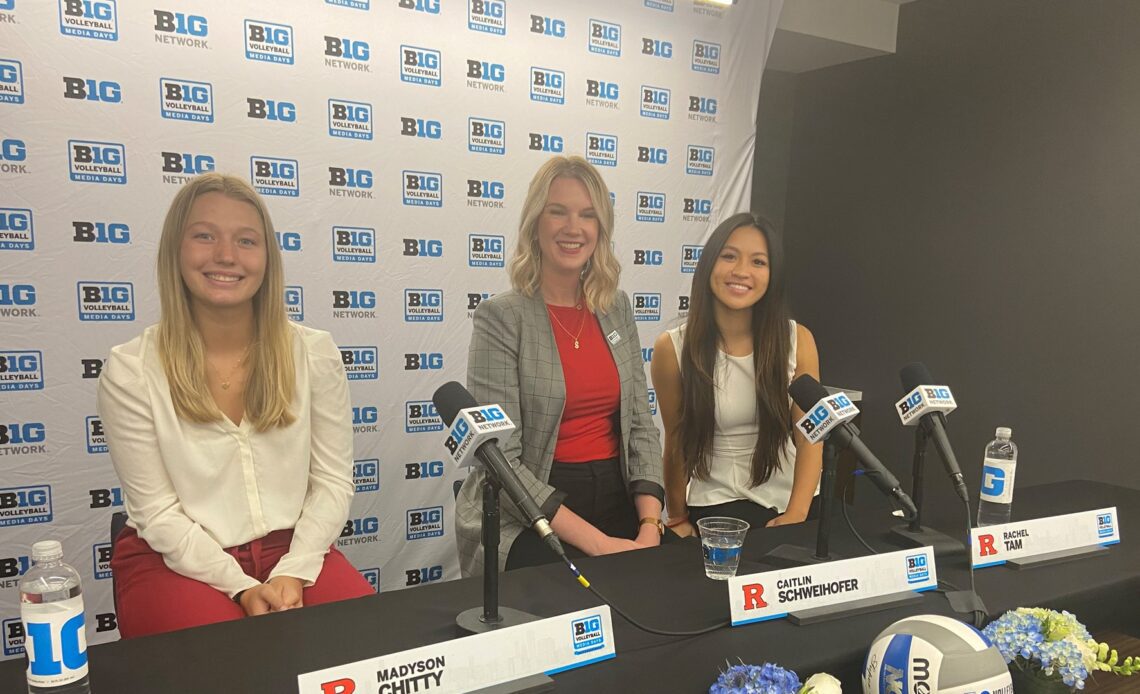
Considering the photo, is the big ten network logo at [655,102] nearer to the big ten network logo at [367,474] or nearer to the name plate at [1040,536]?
the big ten network logo at [367,474]

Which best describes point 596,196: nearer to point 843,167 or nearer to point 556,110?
point 556,110

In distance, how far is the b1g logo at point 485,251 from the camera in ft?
10.1

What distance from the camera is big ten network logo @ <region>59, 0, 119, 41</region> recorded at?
7.64ft

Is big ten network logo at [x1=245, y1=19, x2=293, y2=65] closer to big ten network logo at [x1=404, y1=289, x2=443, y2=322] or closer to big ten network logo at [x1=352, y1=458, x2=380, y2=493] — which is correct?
big ten network logo at [x1=404, y1=289, x2=443, y2=322]

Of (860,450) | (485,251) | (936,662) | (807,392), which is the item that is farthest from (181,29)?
(936,662)

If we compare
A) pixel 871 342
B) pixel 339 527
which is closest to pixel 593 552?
pixel 339 527

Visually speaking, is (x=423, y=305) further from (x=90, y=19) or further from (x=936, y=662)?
(x=936, y=662)

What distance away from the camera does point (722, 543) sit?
1339 millimetres

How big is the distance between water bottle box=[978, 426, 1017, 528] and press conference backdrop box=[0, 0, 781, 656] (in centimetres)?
192

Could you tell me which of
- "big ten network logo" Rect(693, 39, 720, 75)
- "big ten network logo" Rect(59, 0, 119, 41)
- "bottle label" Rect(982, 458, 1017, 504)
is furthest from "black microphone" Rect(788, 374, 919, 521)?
"big ten network logo" Rect(693, 39, 720, 75)

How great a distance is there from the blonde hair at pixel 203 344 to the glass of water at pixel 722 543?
989 mm

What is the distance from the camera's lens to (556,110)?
10.6 feet

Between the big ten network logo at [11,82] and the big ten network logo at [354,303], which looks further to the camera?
the big ten network logo at [354,303]

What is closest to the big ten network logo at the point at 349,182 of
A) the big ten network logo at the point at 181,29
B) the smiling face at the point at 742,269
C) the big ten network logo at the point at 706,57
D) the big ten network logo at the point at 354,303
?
the big ten network logo at the point at 354,303
